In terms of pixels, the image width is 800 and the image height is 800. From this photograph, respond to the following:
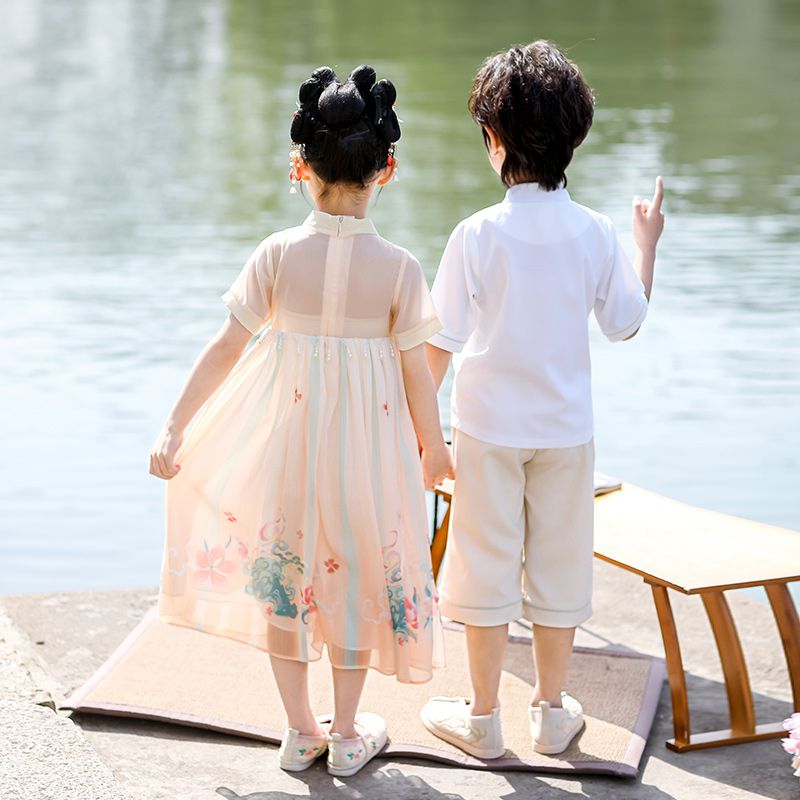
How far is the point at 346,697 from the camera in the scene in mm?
2701

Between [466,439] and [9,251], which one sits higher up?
[466,439]

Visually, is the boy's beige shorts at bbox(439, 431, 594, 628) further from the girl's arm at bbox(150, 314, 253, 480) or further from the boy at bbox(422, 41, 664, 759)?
the girl's arm at bbox(150, 314, 253, 480)

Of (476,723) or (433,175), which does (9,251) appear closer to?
(433,175)

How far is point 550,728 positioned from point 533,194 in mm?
961

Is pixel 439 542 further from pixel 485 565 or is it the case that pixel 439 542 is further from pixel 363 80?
pixel 363 80

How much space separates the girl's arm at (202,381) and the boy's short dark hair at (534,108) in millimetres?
551

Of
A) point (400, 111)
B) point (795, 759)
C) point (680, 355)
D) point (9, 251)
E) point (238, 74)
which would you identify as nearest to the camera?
point (795, 759)

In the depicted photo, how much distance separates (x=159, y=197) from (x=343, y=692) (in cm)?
691

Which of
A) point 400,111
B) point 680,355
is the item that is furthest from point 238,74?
point 680,355

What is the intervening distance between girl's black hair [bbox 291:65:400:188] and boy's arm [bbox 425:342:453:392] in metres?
0.31

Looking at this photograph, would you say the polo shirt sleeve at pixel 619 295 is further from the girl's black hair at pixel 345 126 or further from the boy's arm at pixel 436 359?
the girl's black hair at pixel 345 126

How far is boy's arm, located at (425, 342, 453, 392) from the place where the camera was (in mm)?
2717

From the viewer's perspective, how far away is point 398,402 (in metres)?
2.65

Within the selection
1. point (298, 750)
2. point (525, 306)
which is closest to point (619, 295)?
point (525, 306)
